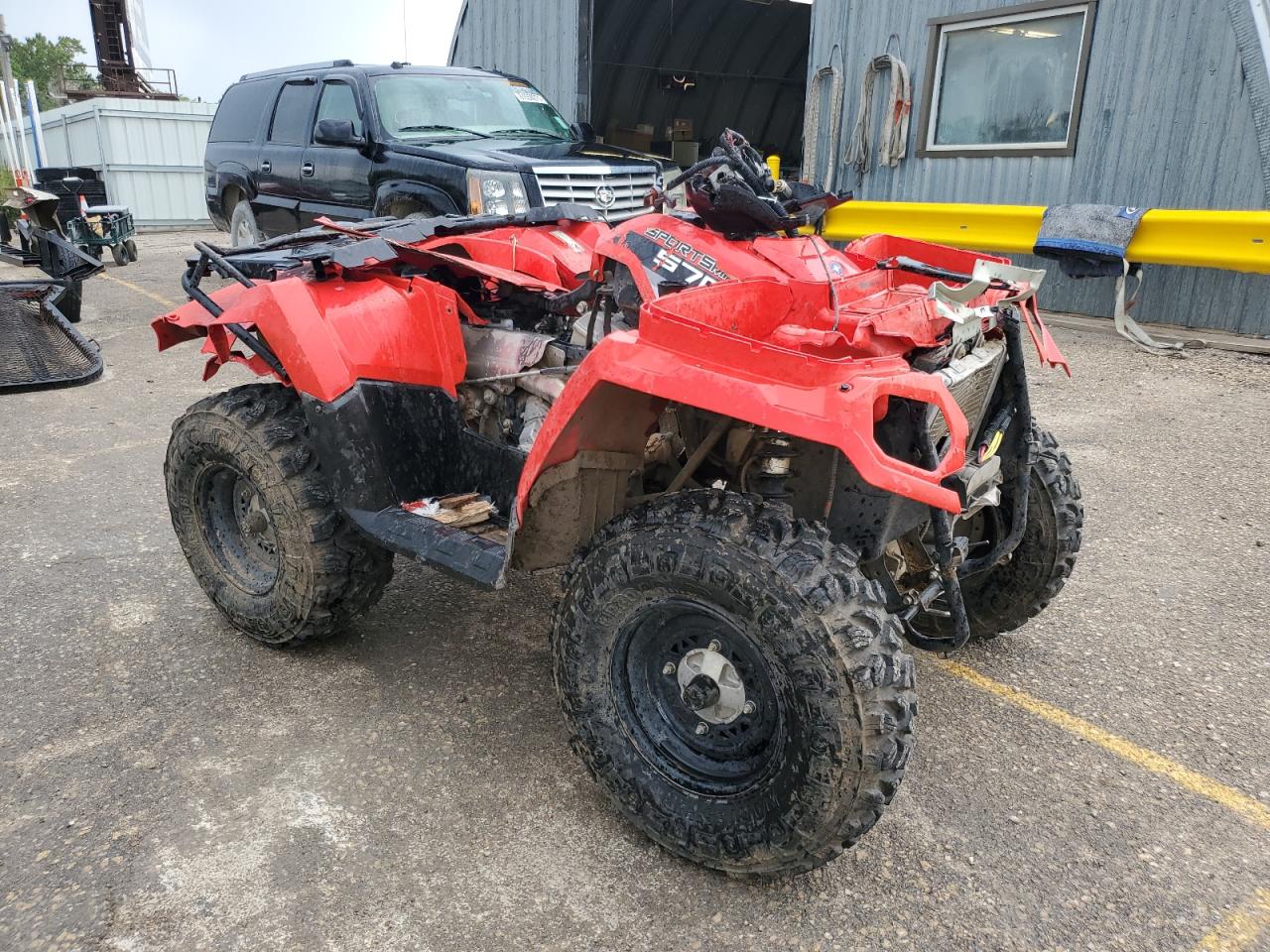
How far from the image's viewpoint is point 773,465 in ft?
7.72

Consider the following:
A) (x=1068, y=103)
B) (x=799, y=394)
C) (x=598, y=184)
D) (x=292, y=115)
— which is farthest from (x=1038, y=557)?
(x=292, y=115)

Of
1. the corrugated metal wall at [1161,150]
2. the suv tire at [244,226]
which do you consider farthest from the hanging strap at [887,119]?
the suv tire at [244,226]

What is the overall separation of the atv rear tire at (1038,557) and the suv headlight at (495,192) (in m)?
4.80

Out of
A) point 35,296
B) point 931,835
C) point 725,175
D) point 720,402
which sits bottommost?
point 931,835

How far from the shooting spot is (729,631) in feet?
7.36

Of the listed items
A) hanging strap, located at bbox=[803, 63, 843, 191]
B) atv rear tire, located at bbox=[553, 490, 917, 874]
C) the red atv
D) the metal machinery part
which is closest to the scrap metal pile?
the red atv

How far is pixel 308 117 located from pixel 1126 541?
7.87m

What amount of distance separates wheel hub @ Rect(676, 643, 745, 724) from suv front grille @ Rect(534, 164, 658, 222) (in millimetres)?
5114

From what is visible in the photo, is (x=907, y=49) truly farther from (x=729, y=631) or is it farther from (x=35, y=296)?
(x=729, y=631)

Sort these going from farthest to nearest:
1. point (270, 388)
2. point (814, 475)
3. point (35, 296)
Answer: point (35, 296) → point (270, 388) → point (814, 475)

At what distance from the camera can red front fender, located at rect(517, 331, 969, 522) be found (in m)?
1.94

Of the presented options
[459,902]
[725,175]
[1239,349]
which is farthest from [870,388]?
[1239,349]

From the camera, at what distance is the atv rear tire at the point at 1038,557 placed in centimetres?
312

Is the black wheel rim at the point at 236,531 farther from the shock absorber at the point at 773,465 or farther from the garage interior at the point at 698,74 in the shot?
the garage interior at the point at 698,74
